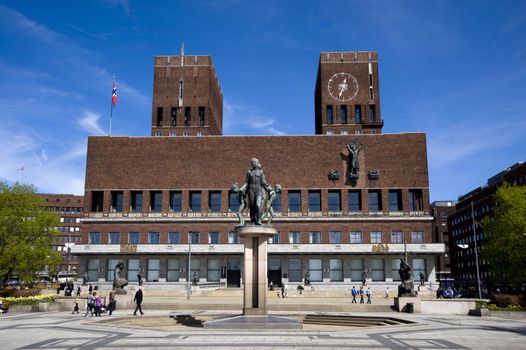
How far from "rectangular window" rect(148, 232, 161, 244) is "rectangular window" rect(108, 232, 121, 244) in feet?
14.8

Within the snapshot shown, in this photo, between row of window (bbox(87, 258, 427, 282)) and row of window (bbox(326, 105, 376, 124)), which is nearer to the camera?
row of window (bbox(87, 258, 427, 282))

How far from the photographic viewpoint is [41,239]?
55.7m

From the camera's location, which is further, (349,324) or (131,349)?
(349,324)

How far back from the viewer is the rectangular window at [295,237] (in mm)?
73938

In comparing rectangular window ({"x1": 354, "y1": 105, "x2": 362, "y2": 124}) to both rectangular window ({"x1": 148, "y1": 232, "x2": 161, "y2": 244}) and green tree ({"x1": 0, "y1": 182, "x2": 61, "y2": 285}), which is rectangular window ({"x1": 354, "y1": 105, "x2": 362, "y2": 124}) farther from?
green tree ({"x1": 0, "y1": 182, "x2": 61, "y2": 285})

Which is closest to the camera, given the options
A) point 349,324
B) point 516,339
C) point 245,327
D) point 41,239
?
point 516,339

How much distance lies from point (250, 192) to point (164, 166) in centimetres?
5400

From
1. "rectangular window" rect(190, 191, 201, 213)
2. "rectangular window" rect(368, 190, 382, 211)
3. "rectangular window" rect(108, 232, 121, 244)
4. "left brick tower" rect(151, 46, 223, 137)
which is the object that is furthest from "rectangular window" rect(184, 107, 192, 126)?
"rectangular window" rect(368, 190, 382, 211)

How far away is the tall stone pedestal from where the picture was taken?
82.2 ft

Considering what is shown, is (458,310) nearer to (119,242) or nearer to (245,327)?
(245,327)

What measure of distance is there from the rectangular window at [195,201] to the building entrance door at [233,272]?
947 centimetres

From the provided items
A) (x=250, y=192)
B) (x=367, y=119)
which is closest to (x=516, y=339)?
(x=250, y=192)

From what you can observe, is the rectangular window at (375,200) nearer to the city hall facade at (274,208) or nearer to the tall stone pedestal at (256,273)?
the city hall facade at (274,208)

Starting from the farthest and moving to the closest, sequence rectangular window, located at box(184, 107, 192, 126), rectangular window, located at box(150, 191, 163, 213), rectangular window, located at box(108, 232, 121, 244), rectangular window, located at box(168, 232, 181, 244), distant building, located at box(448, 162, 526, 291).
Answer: distant building, located at box(448, 162, 526, 291), rectangular window, located at box(184, 107, 192, 126), rectangular window, located at box(150, 191, 163, 213), rectangular window, located at box(108, 232, 121, 244), rectangular window, located at box(168, 232, 181, 244)
